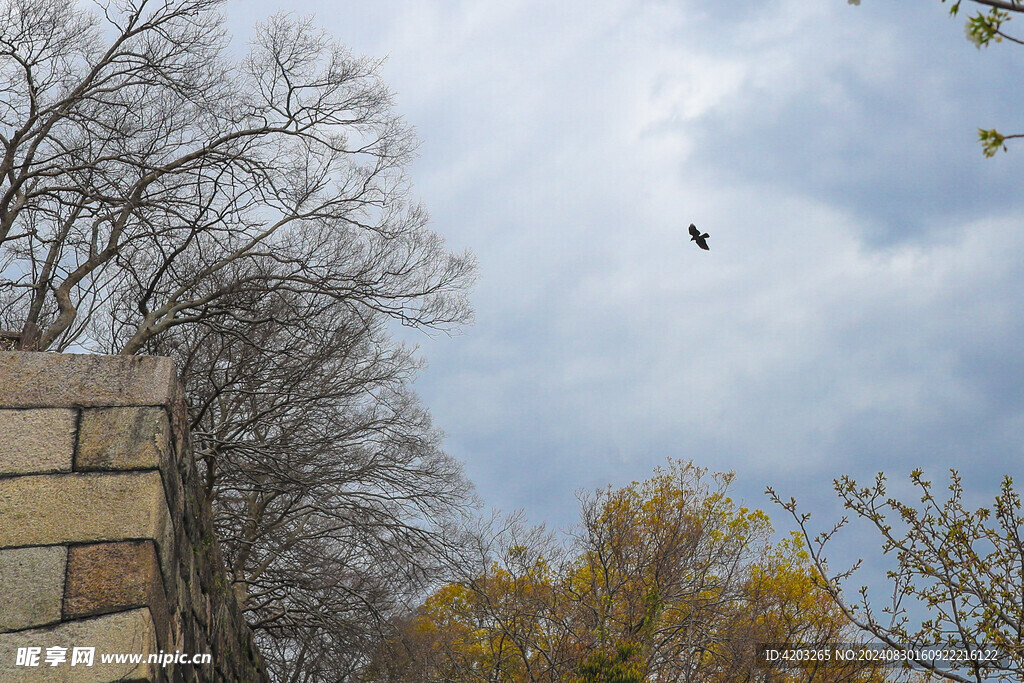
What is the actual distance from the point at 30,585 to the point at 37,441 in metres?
0.53

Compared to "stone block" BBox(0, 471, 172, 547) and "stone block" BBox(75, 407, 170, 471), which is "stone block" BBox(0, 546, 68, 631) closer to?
"stone block" BBox(0, 471, 172, 547)

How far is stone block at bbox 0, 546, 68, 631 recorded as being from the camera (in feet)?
10.1

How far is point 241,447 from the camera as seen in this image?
9.35 metres

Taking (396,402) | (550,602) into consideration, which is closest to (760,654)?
(550,602)

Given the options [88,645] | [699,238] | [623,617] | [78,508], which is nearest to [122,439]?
[78,508]

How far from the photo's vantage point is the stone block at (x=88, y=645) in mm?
3010

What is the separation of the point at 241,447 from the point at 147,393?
6.11m

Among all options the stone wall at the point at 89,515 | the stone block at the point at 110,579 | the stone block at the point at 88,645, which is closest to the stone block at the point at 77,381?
the stone wall at the point at 89,515

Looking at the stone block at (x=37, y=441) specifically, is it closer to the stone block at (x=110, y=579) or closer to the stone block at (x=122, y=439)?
the stone block at (x=122, y=439)

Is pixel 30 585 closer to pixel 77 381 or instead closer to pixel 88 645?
pixel 88 645

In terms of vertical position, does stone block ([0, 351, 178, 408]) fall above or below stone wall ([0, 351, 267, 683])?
above

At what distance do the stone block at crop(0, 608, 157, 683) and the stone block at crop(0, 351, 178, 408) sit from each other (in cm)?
81

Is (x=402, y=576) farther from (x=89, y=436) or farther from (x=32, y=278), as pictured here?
(x=89, y=436)

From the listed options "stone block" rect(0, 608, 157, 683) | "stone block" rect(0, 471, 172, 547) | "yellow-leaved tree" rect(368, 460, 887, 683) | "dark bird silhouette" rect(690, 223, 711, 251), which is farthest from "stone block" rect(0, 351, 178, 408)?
"yellow-leaved tree" rect(368, 460, 887, 683)
